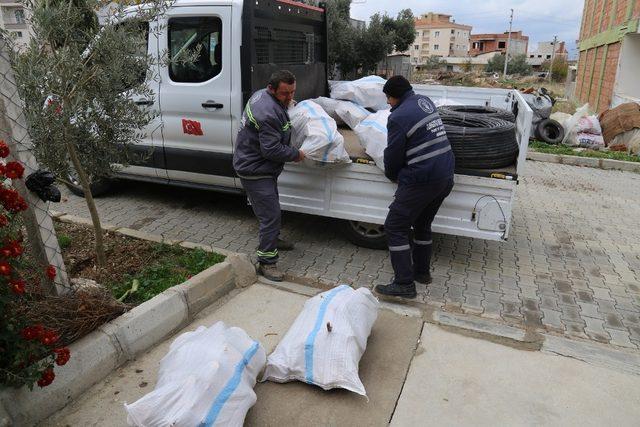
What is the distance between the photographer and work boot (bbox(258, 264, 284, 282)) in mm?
4097

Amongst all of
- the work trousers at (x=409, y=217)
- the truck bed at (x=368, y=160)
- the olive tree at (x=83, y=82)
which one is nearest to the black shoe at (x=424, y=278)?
the work trousers at (x=409, y=217)

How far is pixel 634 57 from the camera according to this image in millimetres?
14352

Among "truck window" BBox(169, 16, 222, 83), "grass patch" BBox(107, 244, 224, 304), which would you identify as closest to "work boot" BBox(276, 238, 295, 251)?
"grass patch" BBox(107, 244, 224, 304)

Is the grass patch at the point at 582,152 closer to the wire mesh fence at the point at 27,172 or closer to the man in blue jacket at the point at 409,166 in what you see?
the man in blue jacket at the point at 409,166

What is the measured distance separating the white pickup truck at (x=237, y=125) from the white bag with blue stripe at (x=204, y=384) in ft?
6.77

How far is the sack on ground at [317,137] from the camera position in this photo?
4117 millimetres

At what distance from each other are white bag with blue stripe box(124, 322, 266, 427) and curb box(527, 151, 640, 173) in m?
8.21

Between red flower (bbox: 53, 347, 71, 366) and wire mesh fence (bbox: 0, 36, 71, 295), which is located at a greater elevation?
wire mesh fence (bbox: 0, 36, 71, 295)

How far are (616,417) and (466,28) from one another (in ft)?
387

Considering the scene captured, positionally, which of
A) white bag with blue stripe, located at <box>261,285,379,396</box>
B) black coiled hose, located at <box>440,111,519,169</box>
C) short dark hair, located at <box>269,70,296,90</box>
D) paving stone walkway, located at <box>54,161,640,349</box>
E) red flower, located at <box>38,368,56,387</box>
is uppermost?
short dark hair, located at <box>269,70,296,90</box>

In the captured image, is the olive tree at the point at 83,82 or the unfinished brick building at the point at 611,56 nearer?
the olive tree at the point at 83,82

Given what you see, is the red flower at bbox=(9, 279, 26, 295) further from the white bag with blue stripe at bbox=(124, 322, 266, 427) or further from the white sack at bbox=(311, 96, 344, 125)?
the white sack at bbox=(311, 96, 344, 125)

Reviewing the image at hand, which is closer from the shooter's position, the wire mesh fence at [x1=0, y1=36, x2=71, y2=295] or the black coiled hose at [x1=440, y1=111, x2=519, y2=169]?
the wire mesh fence at [x1=0, y1=36, x2=71, y2=295]

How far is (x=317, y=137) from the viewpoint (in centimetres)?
412
